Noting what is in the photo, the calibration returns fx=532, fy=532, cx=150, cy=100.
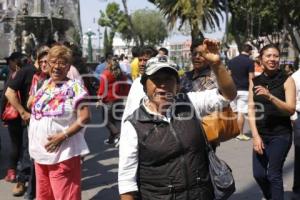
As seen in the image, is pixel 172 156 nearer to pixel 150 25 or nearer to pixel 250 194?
pixel 250 194

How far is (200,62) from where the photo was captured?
467 cm

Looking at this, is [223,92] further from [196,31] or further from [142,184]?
[196,31]

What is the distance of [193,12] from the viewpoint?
1405 inches

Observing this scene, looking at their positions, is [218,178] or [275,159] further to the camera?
[275,159]

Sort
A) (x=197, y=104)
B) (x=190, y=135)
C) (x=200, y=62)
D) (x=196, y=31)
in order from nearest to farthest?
(x=190, y=135), (x=197, y=104), (x=200, y=62), (x=196, y=31)

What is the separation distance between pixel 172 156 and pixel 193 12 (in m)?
33.4

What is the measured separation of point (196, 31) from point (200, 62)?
1257 inches

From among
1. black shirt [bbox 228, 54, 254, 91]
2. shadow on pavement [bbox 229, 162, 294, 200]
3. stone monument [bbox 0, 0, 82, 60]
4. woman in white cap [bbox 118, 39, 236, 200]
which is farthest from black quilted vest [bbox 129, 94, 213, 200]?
stone monument [bbox 0, 0, 82, 60]

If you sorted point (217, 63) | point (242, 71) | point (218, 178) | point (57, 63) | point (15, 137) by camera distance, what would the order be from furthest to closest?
point (242, 71) < point (15, 137) < point (57, 63) < point (218, 178) < point (217, 63)

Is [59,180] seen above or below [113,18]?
below

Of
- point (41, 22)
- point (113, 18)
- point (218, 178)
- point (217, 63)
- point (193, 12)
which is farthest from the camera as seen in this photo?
point (113, 18)

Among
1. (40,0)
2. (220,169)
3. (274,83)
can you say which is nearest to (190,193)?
(220,169)

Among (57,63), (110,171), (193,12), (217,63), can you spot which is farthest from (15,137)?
(193,12)

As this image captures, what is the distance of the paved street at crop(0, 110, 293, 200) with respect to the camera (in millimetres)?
6484
